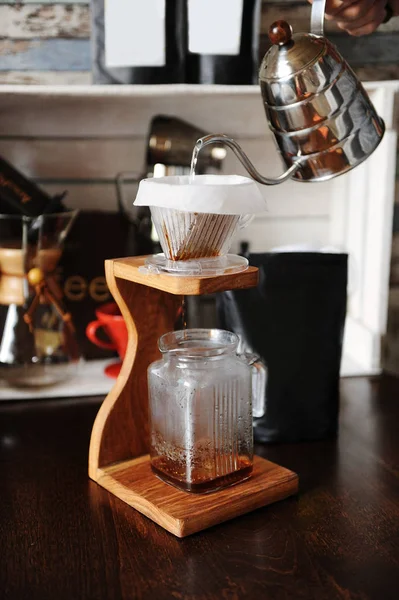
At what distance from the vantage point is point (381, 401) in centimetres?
119

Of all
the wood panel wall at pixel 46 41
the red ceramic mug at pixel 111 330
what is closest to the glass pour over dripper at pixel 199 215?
the red ceramic mug at pixel 111 330

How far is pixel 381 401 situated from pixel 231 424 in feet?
1.48

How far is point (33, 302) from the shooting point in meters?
1.24

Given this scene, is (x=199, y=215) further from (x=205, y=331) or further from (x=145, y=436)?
(x=145, y=436)

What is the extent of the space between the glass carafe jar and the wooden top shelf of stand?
8 cm

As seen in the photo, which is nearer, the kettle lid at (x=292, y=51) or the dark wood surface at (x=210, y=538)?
the dark wood surface at (x=210, y=538)

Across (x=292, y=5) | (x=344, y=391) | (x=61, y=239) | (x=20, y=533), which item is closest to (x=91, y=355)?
(x=61, y=239)

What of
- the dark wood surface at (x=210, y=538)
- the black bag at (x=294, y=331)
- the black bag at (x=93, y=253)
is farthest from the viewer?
the black bag at (x=93, y=253)

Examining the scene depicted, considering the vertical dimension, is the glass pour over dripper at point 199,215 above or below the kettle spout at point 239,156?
below

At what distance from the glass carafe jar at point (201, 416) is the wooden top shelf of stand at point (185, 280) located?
0.08m

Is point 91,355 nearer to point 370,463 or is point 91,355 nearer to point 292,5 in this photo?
point 370,463

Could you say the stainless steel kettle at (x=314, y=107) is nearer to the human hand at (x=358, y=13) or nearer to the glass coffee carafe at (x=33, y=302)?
the human hand at (x=358, y=13)

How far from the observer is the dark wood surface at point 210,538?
26.3 inches

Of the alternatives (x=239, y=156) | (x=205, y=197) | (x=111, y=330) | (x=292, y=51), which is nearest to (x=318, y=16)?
(x=292, y=51)
